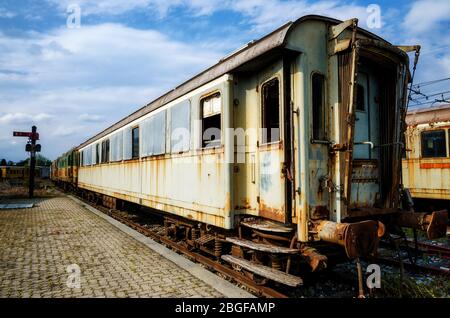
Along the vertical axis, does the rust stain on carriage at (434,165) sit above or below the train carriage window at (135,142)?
below

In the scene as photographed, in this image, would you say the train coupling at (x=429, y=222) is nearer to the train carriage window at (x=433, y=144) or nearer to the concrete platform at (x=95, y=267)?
the concrete platform at (x=95, y=267)

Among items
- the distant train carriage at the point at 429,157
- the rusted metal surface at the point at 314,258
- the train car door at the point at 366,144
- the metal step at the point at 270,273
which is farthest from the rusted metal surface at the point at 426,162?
the metal step at the point at 270,273

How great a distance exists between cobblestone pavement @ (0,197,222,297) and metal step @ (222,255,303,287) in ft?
1.91

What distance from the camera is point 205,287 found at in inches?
197

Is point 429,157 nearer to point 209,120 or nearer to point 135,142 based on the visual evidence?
point 209,120

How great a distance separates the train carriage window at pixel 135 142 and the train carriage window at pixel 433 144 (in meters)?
9.48

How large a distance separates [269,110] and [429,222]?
284cm

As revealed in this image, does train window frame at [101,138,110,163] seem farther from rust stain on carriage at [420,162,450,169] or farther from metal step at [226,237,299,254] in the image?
rust stain on carriage at [420,162,450,169]

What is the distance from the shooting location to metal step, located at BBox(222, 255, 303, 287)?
428cm

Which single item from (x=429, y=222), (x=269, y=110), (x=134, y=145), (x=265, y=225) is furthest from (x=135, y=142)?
(x=429, y=222)

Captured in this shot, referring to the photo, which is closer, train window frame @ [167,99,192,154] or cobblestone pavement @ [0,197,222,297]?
cobblestone pavement @ [0,197,222,297]

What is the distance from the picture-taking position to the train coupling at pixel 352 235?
4078 mm

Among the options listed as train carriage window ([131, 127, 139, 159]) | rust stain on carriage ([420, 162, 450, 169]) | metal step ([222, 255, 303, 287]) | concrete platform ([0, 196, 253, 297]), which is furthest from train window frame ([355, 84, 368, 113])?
rust stain on carriage ([420, 162, 450, 169])

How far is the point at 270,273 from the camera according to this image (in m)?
4.60
